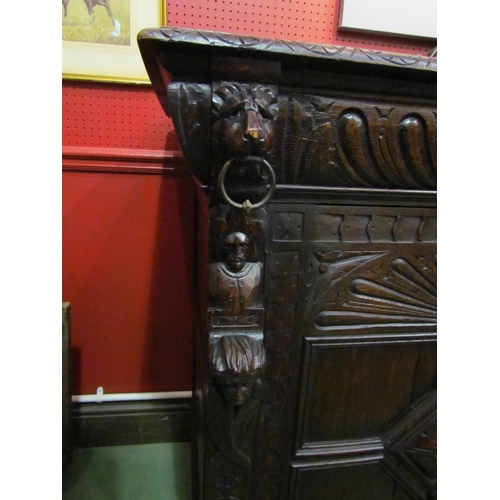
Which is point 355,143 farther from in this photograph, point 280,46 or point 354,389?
point 354,389

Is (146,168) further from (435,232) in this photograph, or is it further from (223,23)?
(435,232)

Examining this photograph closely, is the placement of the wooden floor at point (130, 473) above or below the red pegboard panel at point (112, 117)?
below

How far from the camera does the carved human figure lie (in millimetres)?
536

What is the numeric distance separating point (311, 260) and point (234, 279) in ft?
0.52

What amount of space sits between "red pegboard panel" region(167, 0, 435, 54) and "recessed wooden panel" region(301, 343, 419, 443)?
925mm

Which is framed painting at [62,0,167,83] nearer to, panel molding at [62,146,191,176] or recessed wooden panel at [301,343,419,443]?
panel molding at [62,146,191,176]

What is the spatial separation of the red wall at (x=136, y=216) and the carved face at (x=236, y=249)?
1.62 ft

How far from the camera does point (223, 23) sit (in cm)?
98

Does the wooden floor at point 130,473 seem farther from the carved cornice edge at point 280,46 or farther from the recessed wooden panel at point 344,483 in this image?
the carved cornice edge at point 280,46

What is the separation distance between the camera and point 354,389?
0.69m

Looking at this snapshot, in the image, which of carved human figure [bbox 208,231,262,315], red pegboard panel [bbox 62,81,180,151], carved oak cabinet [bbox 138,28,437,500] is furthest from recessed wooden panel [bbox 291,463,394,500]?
red pegboard panel [bbox 62,81,180,151]

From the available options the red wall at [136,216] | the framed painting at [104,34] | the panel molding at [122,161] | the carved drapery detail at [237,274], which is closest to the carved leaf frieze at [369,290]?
the carved drapery detail at [237,274]

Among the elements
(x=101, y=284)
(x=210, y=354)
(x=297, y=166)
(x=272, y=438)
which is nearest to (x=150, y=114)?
(x=101, y=284)

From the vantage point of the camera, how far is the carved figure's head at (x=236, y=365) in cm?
53
